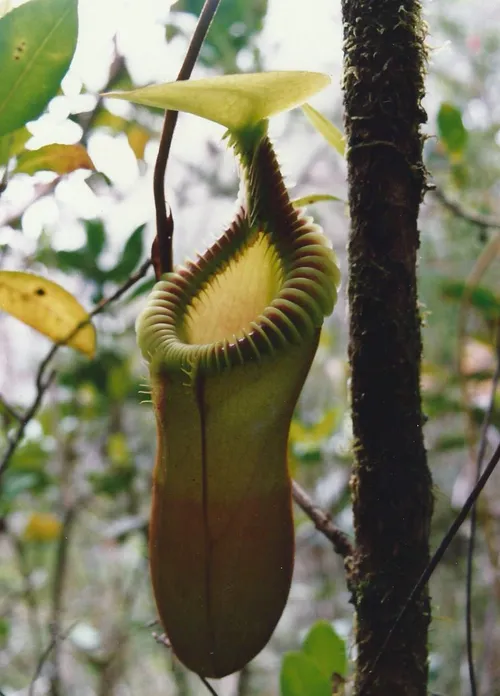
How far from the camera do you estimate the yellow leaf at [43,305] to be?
787 mm

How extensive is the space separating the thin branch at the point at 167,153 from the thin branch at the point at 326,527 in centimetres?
33

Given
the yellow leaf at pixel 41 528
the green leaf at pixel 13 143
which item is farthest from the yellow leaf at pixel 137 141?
the yellow leaf at pixel 41 528

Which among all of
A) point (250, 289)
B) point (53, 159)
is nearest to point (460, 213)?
point (250, 289)

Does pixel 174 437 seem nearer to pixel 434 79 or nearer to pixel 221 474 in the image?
pixel 221 474

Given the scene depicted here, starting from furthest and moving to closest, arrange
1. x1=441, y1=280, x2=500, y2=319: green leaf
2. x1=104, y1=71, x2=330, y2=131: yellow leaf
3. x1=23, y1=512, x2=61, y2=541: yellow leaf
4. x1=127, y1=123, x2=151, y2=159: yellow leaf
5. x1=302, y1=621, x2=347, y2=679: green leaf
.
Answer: x1=23, y1=512, x2=61, y2=541: yellow leaf
x1=441, y1=280, x2=500, y2=319: green leaf
x1=127, y1=123, x2=151, y2=159: yellow leaf
x1=302, y1=621, x2=347, y2=679: green leaf
x1=104, y1=71, x2=330, y2=131: yellow leaf

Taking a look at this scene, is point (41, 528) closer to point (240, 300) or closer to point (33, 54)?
point (240, 300)

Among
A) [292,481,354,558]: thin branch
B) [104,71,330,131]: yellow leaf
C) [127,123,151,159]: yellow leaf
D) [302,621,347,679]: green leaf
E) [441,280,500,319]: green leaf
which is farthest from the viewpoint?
[441,280,500,319]: green leaf

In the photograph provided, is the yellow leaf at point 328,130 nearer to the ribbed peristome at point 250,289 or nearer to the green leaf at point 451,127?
the ribbed peristome at point 250,289

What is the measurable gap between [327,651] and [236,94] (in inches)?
27.9

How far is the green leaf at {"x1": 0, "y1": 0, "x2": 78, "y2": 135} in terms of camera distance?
568 mm

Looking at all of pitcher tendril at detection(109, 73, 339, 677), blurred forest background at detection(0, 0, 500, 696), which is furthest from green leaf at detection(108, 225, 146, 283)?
pitcher tendril at detection(109, 73, 339, 677)

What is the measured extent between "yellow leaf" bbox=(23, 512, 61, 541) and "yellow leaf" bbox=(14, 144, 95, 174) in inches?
60.2

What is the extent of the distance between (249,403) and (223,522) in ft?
0.40

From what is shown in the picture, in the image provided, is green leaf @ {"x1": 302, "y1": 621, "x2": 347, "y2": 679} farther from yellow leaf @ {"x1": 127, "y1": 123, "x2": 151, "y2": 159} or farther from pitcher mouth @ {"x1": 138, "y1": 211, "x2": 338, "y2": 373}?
yellow leaf @ {"x1": 127, "y1": 123, "x2": 151, "y2": 159}
